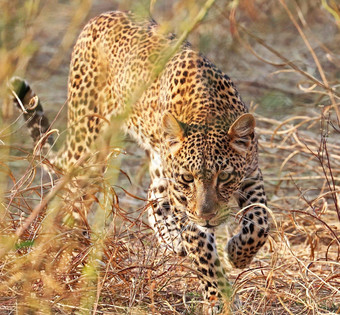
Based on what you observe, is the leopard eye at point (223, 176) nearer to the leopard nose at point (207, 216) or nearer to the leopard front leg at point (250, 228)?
the leopard nose at point (207, 216)

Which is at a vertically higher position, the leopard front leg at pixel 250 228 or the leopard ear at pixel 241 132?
the leopard ear at pixel 241 132

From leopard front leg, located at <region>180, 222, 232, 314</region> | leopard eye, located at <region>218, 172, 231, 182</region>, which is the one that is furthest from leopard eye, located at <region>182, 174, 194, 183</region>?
leopard front leg, located at <region>180, 222, 232, 314</region>

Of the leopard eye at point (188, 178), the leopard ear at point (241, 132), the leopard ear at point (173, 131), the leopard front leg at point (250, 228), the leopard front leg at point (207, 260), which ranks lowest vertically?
the leopard front leg at point (207, 260)

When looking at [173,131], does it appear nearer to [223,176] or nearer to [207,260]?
[223,176]

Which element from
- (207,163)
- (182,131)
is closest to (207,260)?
(207,163)

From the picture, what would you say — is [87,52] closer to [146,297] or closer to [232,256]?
[232,256]

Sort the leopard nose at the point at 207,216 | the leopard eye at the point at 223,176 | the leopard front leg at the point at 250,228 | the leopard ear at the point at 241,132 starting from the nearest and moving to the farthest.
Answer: the leopard nose at the point at 207,216 < the leopard eye at the point at 223,176 < the leopard ear at the point at 241,132 < the leopard front leg at the point at 250,228

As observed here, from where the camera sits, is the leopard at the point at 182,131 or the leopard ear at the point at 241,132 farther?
the leopard ear at the point at 241,132

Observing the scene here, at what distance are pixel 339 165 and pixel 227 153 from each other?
2.40 meters

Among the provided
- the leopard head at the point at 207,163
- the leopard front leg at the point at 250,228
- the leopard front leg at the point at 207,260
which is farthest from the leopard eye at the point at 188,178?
the leopard front leg at the point at 250,228

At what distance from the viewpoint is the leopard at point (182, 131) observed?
4809mm

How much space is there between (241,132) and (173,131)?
1.52 ft

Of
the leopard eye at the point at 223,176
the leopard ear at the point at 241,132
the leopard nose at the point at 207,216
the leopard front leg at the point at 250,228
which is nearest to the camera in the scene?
the leopard nose at the point at 207,216

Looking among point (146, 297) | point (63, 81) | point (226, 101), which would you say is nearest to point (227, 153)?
point (226, 101)
